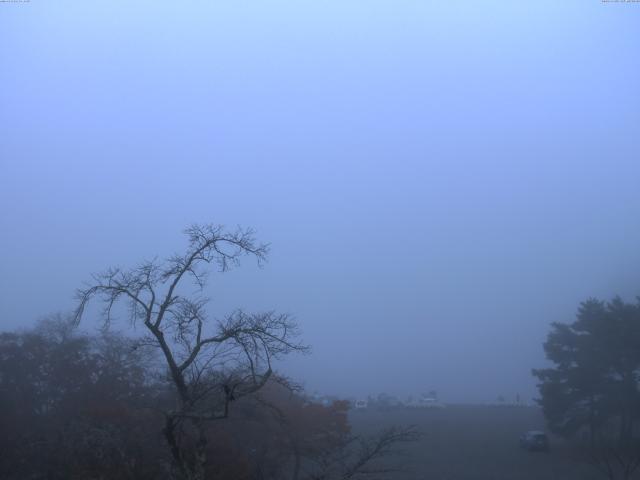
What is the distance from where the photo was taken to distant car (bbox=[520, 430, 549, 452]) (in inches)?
1689

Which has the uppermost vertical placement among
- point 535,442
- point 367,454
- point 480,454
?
point 367,454

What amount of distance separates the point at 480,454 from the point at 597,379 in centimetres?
1021

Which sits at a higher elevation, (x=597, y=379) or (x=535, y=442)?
(x=597, y=379)

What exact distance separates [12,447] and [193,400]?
65.1 ft

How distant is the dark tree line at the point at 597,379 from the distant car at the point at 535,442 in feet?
7.35

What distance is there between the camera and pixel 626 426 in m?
42.6

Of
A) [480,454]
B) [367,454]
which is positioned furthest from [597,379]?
[367,454]

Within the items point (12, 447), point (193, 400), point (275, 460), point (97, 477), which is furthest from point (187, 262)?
point (12, 447)

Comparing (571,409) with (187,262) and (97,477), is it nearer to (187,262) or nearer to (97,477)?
(97,477)

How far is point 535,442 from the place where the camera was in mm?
43031

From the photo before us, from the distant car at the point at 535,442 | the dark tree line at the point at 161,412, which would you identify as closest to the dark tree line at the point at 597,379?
the distant car at the point at 535,442

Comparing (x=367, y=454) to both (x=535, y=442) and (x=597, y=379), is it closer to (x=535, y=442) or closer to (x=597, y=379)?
(x=535, y=442)

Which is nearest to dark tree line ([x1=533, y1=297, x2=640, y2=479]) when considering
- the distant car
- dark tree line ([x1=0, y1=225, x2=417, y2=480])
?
the distant car

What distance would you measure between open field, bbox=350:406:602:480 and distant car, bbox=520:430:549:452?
24.3 inches
